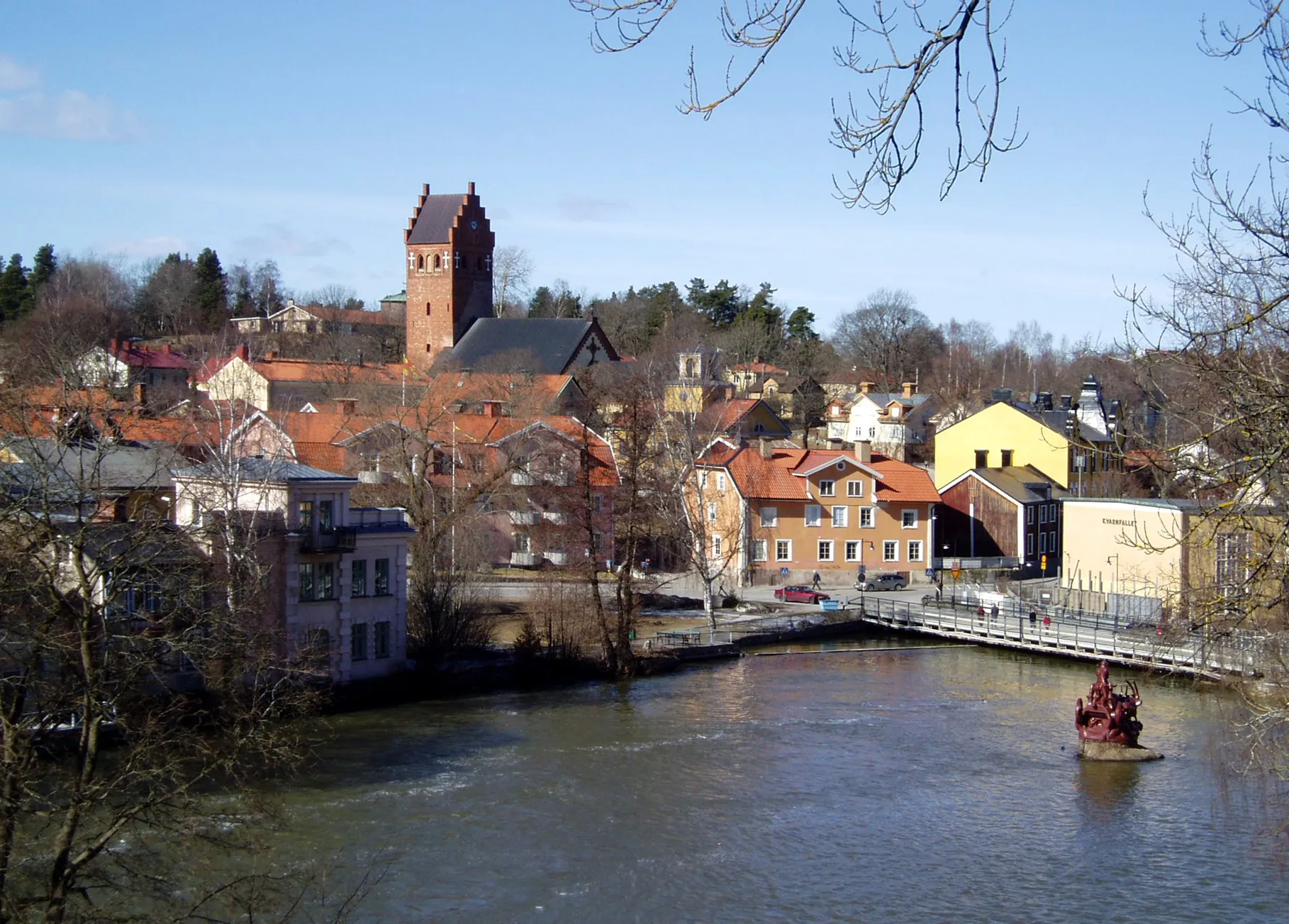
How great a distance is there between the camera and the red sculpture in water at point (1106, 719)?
65.6ft

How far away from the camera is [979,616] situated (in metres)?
31.0

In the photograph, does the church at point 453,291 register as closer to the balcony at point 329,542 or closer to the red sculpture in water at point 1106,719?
the balcony at point 329,542

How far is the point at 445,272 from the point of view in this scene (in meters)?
62.4

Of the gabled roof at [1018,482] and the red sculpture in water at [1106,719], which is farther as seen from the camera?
the gabled roof at [1018,482]

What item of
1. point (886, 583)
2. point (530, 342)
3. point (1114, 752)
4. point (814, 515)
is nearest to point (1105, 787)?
point (1114, 752)

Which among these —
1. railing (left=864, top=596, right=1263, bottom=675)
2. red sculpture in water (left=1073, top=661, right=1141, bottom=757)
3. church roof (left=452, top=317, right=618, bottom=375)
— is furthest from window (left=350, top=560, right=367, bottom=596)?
church roof (left=452, top=317, right=618, bottom=375)

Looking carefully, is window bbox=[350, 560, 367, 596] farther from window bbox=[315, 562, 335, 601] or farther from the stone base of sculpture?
the stone base of sculpture

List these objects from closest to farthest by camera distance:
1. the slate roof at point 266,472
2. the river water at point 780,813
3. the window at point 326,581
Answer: the river water at point 780,813, the slate roof at point 266,472, the window at point 326,581

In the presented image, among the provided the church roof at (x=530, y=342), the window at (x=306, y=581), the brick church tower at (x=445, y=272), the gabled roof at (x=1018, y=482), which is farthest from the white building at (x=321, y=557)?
the brick church tower at (x=445, y=272)

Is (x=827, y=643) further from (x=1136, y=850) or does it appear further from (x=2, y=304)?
(x=2, y=304)

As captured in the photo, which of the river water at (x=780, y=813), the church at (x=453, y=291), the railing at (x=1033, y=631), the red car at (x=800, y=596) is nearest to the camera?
the river water at (x=780, y=813)

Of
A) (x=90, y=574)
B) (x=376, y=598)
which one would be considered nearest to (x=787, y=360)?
(x=376, y=598)

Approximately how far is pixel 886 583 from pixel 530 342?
26706mm

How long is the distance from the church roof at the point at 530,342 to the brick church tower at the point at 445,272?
1.43m
